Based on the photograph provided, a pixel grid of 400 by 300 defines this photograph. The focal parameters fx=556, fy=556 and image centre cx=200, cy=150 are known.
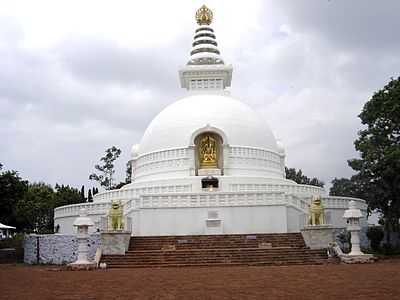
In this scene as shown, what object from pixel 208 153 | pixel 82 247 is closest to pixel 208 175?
pixel 208 153

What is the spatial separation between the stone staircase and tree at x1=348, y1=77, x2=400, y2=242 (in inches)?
292

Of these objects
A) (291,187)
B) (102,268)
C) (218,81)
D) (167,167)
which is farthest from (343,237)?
→ (218,81)

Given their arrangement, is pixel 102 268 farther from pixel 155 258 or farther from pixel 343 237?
pixel 343 237

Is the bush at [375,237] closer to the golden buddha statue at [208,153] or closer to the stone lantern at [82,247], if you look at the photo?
the golden buddha statue at [208,153]

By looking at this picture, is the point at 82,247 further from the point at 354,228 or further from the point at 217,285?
the point at 354,228

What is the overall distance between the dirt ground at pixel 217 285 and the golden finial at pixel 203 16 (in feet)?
103

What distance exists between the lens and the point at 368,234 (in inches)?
1088

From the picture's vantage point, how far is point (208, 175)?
114 feet

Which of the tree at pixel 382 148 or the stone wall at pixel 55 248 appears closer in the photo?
the stone wall at pixel 55 248

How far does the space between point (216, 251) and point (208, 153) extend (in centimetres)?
1350

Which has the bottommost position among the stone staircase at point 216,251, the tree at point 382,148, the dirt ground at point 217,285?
the dirt ground at point 217,285

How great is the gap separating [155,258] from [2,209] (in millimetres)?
14292

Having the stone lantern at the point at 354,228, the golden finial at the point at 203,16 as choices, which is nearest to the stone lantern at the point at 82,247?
the stone lantern at the point at 354,228

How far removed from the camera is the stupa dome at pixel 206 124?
3688 centimetres
